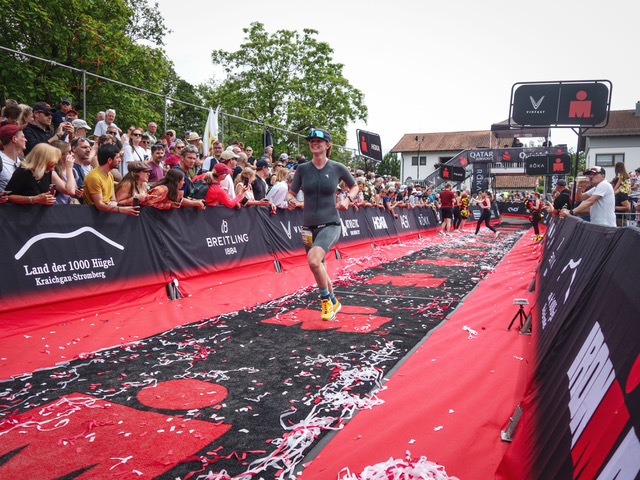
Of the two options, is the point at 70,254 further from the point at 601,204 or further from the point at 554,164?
the point at 554,164

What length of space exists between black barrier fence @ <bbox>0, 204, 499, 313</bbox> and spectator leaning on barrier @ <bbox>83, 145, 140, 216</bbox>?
0.45 feet

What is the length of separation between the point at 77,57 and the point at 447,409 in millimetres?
25245

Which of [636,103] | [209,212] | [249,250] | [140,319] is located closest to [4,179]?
[140,319]

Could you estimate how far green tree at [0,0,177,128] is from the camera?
16172mm

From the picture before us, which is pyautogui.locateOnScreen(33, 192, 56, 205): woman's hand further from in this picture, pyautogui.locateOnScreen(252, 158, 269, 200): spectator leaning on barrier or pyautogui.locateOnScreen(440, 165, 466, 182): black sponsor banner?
pyautogui.locateOnScreen(440, 165, 466, 182): black sponsor banner

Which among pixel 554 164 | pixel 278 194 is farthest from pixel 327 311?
pixel 554 164

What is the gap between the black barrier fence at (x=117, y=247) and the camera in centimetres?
532

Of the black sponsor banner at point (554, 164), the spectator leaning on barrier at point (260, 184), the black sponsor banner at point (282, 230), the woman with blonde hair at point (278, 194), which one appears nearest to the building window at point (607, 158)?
the black sponsor banner at point (554, 164)

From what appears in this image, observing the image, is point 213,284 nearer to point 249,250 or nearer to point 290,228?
point 249,250

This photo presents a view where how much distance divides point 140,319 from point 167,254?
1.67 metres

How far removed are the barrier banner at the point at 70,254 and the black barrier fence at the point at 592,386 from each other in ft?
17.7

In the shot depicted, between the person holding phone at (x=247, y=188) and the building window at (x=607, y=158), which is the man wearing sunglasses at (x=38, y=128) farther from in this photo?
the building window at (x=607, y=158)

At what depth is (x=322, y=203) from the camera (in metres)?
5.88

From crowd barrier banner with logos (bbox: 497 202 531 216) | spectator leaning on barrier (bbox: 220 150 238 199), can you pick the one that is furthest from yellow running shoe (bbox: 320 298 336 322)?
crowd barrier banner with logos (bbox: 497 202 531 216)
